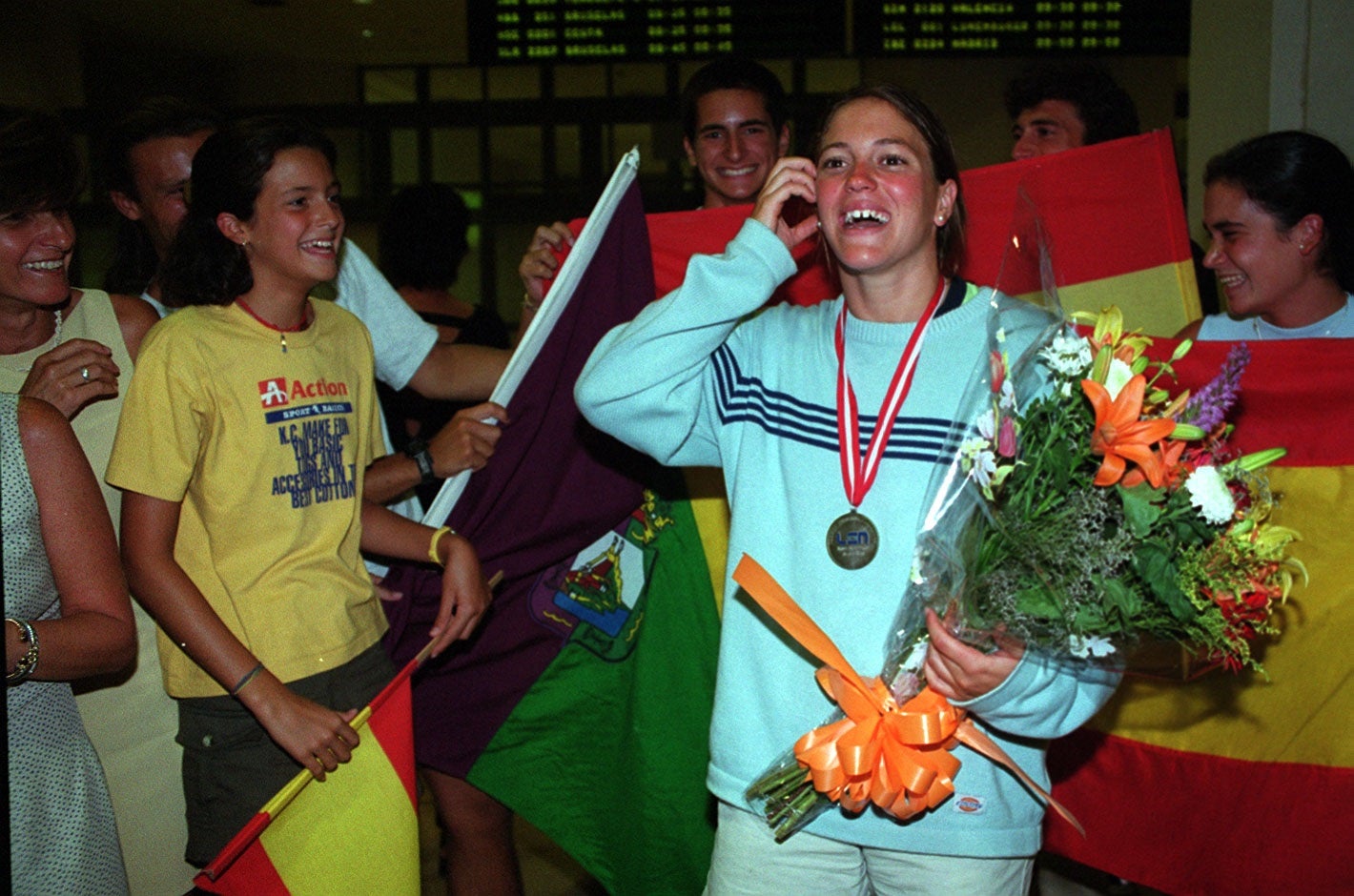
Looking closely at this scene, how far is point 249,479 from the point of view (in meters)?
1.98

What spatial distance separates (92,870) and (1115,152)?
95.9 inches

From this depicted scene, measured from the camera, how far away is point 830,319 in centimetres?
192

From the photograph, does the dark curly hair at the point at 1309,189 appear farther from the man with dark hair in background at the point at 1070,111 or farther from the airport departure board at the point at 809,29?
the airport departure board at the point at 809,29

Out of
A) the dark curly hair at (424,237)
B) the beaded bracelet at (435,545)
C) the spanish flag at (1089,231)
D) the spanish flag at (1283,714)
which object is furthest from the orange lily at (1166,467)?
the dark curly hair at (424,237)

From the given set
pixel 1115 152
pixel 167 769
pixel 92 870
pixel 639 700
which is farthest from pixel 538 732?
pixel 1115 152

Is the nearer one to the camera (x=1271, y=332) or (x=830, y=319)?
(x=830, y=319)

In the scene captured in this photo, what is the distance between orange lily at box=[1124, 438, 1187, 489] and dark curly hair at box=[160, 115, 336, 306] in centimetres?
152

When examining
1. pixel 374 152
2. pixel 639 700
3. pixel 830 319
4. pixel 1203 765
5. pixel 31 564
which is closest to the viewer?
pixel 31 564

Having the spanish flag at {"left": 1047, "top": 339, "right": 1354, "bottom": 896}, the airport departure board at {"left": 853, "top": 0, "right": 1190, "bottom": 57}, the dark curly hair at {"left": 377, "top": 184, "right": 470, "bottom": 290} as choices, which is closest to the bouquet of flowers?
the spanish flag at {"left": 1047, "top": 339, "right": 1354, "bottom": 896}

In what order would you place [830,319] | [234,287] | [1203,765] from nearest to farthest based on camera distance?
1. [830,319]
2. [234,287]
3. [1203,765]

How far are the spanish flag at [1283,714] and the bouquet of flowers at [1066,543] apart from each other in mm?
794

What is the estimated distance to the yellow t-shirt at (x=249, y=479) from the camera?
1921 mm

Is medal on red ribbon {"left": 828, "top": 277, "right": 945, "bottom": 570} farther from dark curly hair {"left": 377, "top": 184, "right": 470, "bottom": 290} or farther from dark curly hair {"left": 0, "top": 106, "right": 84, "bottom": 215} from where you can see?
dark curly hair {"left": 377, "top": 184, "right": 470, "bottom": 290}

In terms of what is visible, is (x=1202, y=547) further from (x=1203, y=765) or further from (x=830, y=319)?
(x=1203, y=765)
